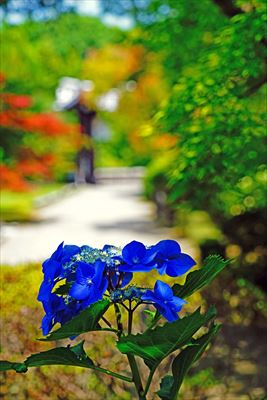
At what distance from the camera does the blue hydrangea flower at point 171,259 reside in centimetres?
276

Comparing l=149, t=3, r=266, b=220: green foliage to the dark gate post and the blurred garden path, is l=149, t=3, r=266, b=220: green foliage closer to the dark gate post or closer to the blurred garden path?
the blurred garden path

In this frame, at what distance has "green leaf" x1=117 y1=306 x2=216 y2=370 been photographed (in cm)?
255

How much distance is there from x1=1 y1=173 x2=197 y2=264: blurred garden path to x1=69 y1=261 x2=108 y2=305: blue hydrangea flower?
27.7 ft

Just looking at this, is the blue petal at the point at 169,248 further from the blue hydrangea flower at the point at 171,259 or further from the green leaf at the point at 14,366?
the green leaf at the point at 14,366

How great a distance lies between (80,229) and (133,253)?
16800mm

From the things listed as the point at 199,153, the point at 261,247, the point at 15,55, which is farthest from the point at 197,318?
the point at 15,55

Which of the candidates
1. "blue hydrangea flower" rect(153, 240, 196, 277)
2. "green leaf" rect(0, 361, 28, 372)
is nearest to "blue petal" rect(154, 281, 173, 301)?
"blue hydrangea flower" rect(153, 240, 196, 277)

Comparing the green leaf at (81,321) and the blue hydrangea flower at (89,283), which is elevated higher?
the blue hydrangea flower at (89,283)

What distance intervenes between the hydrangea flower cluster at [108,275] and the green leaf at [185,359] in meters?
0.14

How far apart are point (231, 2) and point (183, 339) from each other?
197 inches

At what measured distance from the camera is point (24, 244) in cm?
1630

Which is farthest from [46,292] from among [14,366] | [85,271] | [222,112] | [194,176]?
[194,176]

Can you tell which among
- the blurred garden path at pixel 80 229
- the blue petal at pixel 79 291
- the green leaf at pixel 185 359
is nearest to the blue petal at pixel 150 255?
the blue petal at pixel 79 291

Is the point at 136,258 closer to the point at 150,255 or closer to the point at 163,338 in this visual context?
the point at 150,255
